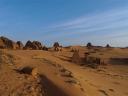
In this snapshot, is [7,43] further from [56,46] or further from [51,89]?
[51,89]

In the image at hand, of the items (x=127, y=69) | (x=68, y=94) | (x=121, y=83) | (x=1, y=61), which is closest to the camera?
(x=68, y=94)

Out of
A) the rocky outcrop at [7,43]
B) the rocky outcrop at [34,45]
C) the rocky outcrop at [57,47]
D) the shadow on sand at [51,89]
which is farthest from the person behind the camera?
the rocky outcrop at [57,47]

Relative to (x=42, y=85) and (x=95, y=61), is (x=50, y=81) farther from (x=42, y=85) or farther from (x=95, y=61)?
(x=95, y=61)

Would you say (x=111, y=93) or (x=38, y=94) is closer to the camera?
(x=38, y=94)

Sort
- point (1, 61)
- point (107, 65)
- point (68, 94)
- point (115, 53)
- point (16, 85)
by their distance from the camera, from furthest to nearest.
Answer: point (115, 53), point (107, 65), point (1, 61), point (16, 85), point (68, 94)

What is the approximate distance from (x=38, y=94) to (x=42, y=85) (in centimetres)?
108

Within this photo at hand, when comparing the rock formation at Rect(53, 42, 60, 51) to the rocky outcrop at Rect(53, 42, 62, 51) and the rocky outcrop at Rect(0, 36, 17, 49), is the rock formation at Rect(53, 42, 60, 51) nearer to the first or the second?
the rocky outcrop at Rect(53, 42, 62, 51)

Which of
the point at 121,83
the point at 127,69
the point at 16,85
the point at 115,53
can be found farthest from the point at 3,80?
the point at 115,53

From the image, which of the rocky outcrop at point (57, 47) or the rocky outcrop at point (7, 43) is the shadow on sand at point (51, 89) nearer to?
the rocky outcrop at point (7, 43)

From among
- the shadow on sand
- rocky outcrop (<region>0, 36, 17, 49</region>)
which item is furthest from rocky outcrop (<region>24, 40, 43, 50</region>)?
the shadow on sand

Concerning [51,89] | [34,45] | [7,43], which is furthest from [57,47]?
[51,89]

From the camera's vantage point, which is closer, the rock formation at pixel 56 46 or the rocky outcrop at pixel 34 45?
the rocky outcrop at pixel 34 45

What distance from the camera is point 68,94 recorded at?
11.4 m

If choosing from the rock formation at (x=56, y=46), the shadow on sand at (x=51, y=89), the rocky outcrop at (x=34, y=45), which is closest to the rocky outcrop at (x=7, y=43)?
the rocky outcrop at (x=34, y=45)
